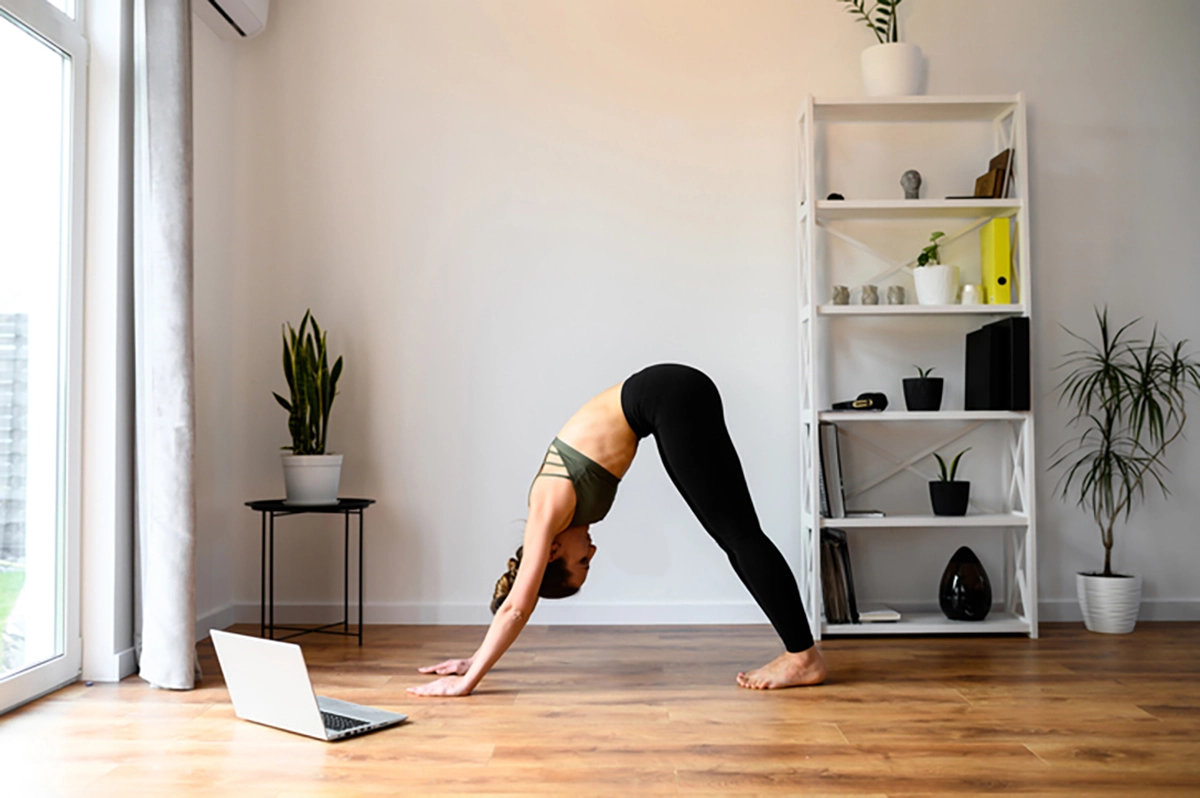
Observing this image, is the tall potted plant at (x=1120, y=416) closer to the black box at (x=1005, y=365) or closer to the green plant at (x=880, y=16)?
the black box at (x=1005, y=365)

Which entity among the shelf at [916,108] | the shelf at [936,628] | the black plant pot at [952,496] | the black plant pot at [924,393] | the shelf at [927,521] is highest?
the shelf at [916,108]

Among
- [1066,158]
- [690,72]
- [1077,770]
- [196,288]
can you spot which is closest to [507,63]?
[690,72]

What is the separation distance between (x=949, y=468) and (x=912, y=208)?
1.00m

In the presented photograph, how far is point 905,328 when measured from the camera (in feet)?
11.9

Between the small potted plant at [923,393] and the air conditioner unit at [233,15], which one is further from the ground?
the air conditioner unit at [233,15]

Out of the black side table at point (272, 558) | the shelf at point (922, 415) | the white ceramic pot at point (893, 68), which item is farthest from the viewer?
the white ceramic pot at point (893, 68)

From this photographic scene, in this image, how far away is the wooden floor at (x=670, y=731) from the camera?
6.18 ft

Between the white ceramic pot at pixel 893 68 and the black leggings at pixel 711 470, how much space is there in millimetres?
1561

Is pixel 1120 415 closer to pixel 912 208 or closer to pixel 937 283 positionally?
Answer: pixel 937 283

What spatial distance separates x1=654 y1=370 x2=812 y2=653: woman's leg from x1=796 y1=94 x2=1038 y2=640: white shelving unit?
2.57 feet

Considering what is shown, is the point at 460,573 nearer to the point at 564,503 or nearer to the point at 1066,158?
the point at 564,503

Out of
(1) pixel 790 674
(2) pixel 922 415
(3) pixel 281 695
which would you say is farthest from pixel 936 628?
(3) pixel 281 695

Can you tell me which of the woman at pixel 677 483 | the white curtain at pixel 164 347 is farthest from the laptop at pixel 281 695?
the white curtain at pixel 164 347

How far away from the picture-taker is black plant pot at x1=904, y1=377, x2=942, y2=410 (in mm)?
3398
